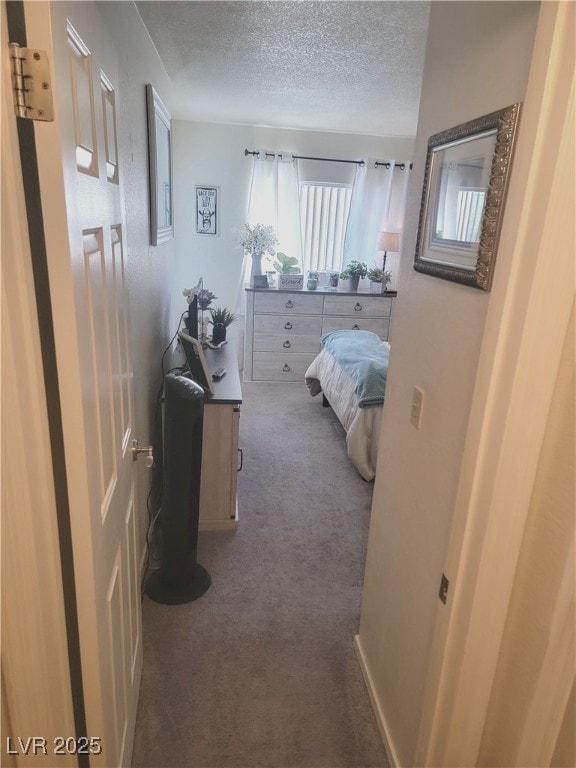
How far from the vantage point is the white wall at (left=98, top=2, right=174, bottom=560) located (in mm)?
1882

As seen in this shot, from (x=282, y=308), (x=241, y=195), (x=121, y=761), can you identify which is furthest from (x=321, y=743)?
(x=241, y=195)

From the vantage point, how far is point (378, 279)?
5.14 meters

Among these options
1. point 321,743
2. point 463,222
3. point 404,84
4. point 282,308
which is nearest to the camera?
point 463,222

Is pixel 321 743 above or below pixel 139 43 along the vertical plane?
below

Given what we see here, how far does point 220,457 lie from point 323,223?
3548 mm

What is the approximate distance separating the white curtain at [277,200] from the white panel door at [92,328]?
157 inches

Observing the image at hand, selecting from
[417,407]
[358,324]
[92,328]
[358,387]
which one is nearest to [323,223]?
[358,324]

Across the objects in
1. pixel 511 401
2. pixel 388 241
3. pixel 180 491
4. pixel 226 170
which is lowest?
pixel 180 491

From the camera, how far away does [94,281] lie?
100cm

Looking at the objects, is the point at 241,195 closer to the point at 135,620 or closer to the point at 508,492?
the point at 135,620

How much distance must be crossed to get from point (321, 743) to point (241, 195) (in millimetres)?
4668

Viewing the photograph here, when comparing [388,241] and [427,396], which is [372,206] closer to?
[388,241]

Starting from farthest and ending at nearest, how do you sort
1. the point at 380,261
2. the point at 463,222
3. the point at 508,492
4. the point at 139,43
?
the point at 380,261
the point at 139,43
the point at 463,222
the point at 508,492

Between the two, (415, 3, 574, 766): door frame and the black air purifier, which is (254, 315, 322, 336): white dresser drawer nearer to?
the black air purifier
